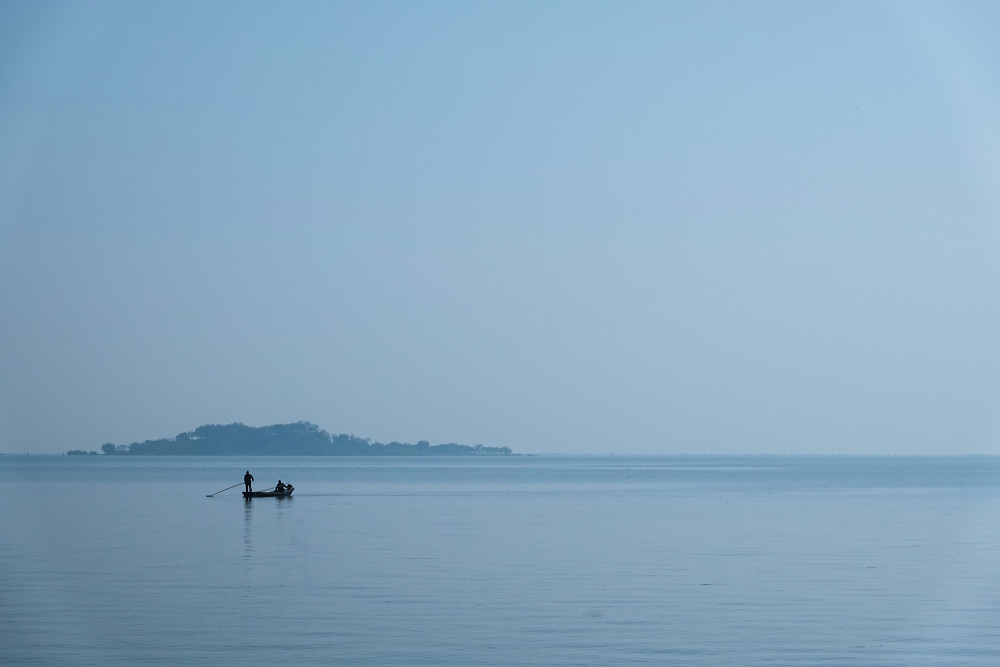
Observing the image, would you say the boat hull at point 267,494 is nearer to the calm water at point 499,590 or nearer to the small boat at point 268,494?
the small boat at point 268,494

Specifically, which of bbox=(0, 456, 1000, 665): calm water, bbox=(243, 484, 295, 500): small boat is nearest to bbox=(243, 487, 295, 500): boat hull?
bbox=(243, 484, 295, 500): small boat

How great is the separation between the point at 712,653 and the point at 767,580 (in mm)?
10376

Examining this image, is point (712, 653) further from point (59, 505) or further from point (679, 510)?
point (59, 505)

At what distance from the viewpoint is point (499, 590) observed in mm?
29703

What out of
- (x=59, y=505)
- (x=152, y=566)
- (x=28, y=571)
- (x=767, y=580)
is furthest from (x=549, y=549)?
(x=59, y=505)

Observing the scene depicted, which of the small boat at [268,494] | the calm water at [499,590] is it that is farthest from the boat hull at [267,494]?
the calm water at [499,590]

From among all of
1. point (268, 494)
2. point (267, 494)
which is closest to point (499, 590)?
point (267, 494)

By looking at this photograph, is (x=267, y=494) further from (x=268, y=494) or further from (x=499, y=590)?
(x=499, y=590)

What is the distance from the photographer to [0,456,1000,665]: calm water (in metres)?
22.4

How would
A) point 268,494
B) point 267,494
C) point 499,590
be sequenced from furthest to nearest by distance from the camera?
1. point 268,494
2. point 267,494
3. point 499,590

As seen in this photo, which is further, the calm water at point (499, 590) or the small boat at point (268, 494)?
the small boat at point (268, 494)

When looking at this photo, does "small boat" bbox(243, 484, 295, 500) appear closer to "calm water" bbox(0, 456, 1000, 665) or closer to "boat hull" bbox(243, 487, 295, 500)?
"boat hull" bbox(243, 487, 295, 500)

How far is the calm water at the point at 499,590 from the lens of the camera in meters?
22.4

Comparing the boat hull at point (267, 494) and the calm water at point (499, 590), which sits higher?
the boat hull at point (267, 494)
